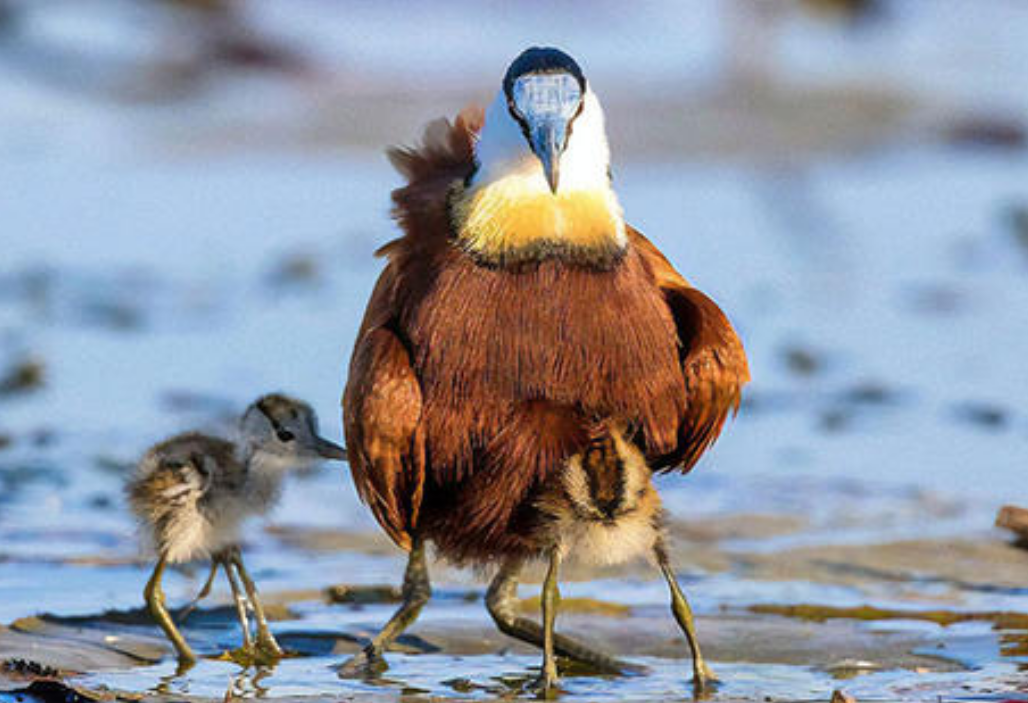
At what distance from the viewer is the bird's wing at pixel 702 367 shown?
5.94 meters

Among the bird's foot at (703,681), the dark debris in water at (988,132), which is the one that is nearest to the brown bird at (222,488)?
the bird's foot at (703,681)

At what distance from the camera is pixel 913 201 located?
45.7 ft

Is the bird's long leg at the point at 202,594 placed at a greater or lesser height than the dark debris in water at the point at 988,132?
lesser

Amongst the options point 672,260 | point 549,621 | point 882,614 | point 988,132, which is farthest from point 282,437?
point 988,132

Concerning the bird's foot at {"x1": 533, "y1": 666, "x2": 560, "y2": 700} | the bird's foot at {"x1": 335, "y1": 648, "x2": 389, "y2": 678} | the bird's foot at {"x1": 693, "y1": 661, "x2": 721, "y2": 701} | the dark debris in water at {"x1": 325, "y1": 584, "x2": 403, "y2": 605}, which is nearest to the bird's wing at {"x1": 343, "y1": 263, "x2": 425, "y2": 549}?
Answer: the bird's foot at {"x1": 335, "y1": 648, "x2": 389, "y2": 678}

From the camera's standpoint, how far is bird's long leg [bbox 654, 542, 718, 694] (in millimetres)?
5953

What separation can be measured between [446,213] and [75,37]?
1196 centimetres

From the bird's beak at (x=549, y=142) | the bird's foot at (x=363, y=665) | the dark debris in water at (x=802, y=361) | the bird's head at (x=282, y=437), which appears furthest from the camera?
the dark debris in water at (x=802, y=361)

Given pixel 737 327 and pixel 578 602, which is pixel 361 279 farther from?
pixel 578 602

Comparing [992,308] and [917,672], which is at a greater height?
[992,308]

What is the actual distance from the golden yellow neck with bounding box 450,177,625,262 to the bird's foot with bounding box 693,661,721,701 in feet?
3.56

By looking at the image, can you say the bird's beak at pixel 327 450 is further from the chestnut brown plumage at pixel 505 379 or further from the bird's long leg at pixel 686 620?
the bird's long leg at pixel 686 620

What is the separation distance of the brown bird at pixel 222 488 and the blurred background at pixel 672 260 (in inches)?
7.0

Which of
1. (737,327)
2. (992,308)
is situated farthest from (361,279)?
(992,308)
